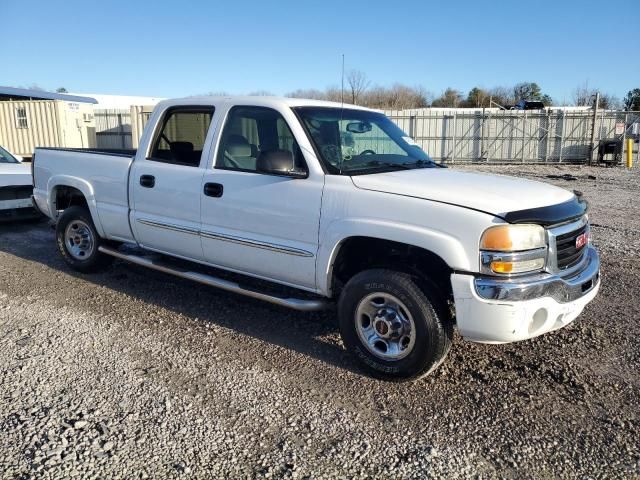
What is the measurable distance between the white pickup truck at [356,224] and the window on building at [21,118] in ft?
64.4

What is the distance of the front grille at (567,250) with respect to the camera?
354 cm

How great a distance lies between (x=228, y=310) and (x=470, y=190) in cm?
259

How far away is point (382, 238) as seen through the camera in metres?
3.60

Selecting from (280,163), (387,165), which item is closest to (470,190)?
(387,165)

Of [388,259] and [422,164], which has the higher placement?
[422,164]

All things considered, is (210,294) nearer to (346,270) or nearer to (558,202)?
(346,270)

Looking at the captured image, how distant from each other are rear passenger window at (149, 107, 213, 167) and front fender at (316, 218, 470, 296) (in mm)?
1602

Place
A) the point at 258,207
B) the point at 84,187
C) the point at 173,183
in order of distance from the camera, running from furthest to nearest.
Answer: the point at 84,187 → the point at 173,183 → the point at 258,207

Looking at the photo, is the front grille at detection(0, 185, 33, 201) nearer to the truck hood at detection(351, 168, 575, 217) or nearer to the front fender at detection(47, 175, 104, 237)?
the front fender at detection(47, 175, 104, 237)

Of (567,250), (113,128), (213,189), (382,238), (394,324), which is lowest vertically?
(394,324)

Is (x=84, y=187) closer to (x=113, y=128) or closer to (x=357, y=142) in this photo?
(x=357, y=142)

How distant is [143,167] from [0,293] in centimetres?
210

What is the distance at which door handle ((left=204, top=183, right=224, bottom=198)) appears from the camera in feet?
14.8

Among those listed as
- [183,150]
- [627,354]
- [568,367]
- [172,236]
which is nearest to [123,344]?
[172,236]
